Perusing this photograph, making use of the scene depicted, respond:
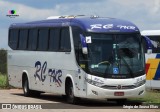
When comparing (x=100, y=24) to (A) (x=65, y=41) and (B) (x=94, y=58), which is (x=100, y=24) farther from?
(A) (x=65, y=41)

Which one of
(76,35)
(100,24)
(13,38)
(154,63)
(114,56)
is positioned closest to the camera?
(114,56)

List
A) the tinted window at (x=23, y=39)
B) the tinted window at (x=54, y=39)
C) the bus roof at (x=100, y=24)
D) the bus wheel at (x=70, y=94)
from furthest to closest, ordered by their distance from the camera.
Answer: the tinted window at (x=23, y=39) → the tinted window at (x=54, y=39) → the bus wheel at (x=70, y=94) → the bus roof at (x=100, y=24)

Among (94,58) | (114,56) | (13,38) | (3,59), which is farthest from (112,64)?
(3,59)

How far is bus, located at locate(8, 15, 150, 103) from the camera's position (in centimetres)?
2034

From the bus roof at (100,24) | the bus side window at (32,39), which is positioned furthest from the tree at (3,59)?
the bus roof at (100,24)

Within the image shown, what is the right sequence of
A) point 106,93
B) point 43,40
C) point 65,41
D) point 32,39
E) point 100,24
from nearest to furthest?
point 106,93, point 100,24, point 65,41, point 43,40, point 32,39

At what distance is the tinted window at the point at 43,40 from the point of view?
81.1 ft

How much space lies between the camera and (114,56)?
20719 mm

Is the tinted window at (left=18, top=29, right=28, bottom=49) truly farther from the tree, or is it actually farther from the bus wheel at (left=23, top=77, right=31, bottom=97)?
the tree

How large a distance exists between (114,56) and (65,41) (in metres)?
2.64

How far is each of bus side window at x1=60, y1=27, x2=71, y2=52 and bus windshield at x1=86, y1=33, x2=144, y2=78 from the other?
161cm

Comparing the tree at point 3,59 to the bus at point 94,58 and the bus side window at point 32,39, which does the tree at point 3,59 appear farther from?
the bus at point 94,58

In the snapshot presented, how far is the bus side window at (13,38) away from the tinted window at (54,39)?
178 inches

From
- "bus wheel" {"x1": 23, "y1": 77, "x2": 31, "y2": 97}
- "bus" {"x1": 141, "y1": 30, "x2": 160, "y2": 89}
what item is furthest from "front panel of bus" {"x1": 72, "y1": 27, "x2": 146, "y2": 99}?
"bus" {"x1": 141, "y1": 30, "x2": 160, "y2": 89}
